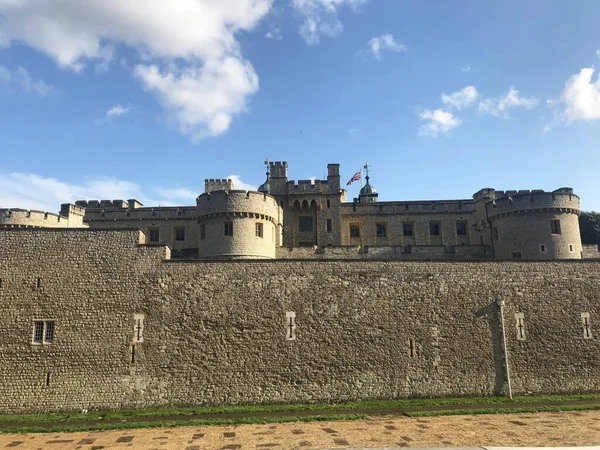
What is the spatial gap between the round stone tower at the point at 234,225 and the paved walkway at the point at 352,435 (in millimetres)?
13110

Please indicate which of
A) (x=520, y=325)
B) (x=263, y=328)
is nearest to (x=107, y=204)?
(x=263, y=328)

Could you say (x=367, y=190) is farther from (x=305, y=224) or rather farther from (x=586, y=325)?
(x=586, y=325)

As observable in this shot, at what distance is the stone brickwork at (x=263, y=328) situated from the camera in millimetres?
21453

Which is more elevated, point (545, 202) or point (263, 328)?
point (545, 202)

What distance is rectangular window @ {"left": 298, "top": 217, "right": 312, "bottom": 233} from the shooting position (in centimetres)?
4119

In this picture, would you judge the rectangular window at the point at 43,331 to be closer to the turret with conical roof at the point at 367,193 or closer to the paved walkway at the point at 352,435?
the paved walkway at the point at 352,435

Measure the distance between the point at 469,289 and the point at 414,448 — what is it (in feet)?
39.0

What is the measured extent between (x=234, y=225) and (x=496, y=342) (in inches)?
693

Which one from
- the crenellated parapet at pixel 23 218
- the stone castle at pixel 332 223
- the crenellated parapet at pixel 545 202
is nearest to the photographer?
the stone castle at pixel 332 223

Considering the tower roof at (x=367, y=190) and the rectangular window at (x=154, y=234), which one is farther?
the tower roof at (x=367, y=190)

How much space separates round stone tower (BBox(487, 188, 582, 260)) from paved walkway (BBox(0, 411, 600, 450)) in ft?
47.8

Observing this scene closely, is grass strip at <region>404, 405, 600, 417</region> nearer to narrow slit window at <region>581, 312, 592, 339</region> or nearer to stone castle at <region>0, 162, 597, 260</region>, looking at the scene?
narrow slit window at <region>581, 312, 592, 339</region>

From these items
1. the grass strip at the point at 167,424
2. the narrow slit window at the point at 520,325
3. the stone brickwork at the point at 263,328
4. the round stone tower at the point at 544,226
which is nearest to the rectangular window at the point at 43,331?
the stone brickwork at the point at 263,328

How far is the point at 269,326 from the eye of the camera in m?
22.8
